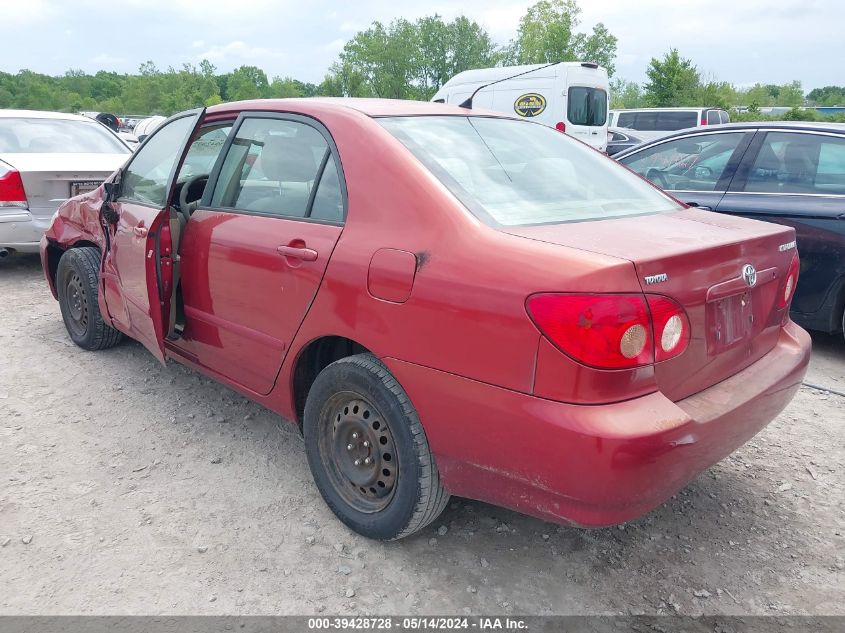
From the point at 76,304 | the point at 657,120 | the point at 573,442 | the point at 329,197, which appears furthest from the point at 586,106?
the point at 573,442

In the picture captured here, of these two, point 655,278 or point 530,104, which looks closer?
point 655,278

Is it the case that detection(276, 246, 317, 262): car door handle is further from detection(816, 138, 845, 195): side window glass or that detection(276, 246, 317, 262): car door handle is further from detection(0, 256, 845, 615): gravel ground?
detection(816, 138, 845, 195): side window glass

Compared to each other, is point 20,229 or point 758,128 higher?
point 758,128

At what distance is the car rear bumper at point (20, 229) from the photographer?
590cm

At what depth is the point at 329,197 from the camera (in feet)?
8.54

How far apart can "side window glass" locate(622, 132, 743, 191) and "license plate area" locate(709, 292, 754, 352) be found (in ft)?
9.38

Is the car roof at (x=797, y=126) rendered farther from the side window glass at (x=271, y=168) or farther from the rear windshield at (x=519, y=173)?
the side window glass at (x=271, y=168)

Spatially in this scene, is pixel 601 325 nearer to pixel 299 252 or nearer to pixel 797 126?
pixel 299 252

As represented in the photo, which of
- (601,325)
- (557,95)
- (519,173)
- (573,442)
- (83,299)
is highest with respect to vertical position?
(557,95)

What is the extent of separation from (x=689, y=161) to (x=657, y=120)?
17.7 m

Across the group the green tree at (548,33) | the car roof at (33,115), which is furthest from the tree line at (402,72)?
the car roof at (33,115)

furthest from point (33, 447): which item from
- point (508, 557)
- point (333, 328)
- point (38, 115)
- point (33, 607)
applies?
point (38, 115)

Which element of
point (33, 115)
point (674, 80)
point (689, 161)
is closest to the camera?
point (689, 161)

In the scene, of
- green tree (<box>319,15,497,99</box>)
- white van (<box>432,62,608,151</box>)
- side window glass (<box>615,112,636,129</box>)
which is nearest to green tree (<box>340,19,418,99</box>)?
green tree (<box>319,15,497,99</box>)
